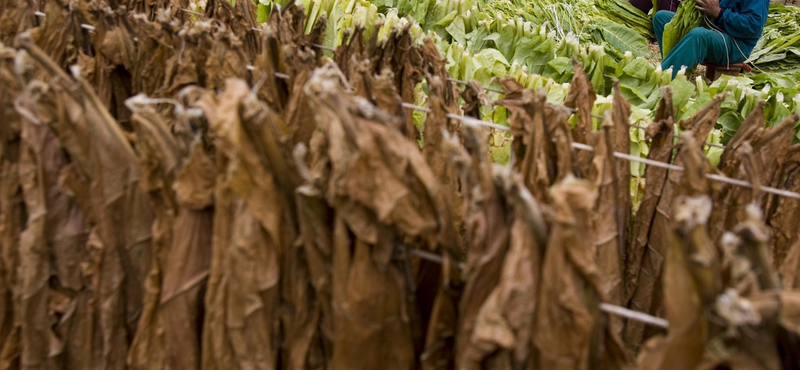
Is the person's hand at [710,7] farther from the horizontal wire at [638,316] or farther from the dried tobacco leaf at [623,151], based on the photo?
the horizontal wire at [638,316]

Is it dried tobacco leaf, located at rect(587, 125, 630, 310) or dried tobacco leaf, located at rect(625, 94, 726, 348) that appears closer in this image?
dried tobacco leaf, located at rect(587, 125, 630, 310)

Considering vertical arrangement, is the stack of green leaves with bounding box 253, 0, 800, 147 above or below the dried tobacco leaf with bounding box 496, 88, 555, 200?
below

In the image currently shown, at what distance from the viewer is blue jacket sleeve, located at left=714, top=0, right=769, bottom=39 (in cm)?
549

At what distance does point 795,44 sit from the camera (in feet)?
22.5

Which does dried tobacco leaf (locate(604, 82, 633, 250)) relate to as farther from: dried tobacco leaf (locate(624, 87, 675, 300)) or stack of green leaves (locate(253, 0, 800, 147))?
stack of green leaves (locate(253, 0, 800, 147))

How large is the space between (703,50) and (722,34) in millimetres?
206

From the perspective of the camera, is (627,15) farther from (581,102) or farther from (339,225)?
(339,225)

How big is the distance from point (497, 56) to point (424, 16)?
32.6 inches

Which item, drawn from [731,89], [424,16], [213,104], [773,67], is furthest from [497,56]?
[773,67]

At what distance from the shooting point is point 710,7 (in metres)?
5.52

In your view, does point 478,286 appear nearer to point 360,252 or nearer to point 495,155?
point 360,252

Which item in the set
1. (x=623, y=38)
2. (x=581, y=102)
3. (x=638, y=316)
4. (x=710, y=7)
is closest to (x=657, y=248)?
(x=581, y=102)

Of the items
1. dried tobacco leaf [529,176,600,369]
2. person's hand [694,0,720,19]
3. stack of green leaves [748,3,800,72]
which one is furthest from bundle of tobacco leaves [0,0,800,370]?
stack of green leaves [748,3,800,72]

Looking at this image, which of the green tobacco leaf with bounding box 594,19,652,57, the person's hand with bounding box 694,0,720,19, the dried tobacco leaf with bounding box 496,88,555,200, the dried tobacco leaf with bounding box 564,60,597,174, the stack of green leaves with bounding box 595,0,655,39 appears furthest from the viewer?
the stack of green leaves with bounding box 595,0,655,39
